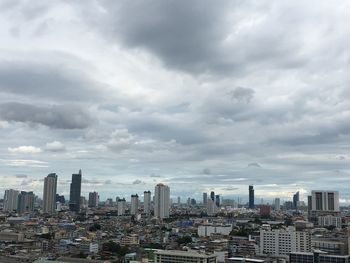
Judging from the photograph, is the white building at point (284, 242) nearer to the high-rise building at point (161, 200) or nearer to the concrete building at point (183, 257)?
the concrete building at point (183, 257)

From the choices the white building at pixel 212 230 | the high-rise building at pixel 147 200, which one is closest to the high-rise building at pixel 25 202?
the high-rise building at pixel 147 200

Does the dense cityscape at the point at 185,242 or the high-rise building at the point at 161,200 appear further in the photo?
the high-rise building at the point at 161,200

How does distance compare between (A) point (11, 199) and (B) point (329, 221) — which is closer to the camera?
(B) point (329, 221)

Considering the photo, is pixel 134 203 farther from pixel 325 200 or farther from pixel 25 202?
pixel 325 200

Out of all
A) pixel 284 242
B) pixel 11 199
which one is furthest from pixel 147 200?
pixel 284 242

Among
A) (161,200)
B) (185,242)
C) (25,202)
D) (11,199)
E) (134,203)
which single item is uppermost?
(161,200)
